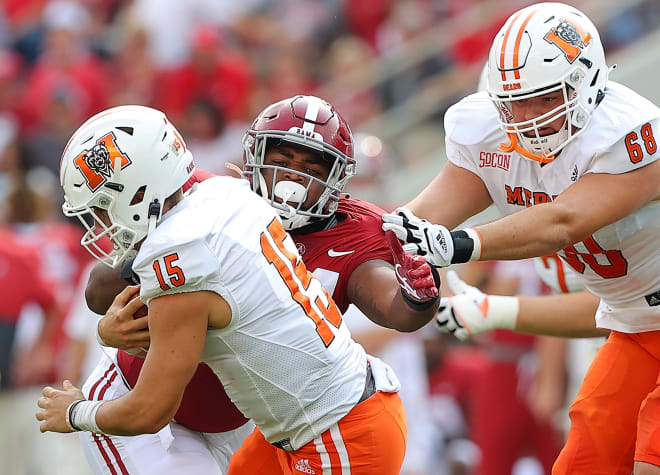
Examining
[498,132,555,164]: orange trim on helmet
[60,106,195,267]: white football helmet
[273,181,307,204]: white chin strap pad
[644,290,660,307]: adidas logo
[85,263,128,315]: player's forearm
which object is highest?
[60,106,195,267]: white football helmet

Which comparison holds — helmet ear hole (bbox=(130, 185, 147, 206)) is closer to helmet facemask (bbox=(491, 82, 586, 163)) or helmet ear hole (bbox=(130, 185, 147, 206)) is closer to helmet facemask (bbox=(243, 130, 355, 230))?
helmet facemask (bbox=(243, 130, 355, 230))

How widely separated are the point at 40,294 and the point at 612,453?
14.3 ft

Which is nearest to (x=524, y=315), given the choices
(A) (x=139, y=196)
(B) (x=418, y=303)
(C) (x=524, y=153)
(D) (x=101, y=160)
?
(C) (x=524, y=153)

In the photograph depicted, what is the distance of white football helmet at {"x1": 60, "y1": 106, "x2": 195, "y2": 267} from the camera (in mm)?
3406

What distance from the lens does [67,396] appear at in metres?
3.62

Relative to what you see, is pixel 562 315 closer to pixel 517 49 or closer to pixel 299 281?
pixel 517 49

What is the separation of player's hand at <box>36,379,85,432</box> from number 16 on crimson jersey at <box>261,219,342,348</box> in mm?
770

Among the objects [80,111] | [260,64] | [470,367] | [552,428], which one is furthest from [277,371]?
[260,64]

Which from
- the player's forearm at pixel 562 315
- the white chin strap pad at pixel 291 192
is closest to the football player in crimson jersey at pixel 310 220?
the white chin strap pad at pixel 291 192

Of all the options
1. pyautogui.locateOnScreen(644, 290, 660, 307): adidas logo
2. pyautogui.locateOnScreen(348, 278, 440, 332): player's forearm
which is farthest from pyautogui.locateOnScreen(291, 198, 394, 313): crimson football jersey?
pyautogui.locateOnScreen(644, 290, 660, 307): adidas logo

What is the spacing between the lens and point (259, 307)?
3.37m

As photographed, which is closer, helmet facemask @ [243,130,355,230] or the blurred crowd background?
helmet facemask @ [243,130,355,230]

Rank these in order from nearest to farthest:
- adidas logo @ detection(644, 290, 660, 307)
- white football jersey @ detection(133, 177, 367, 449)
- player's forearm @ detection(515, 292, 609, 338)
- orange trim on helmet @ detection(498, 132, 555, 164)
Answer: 1. white football jersey @ detection(133, 177, 367, 449)
2. orange trim on helmet @ detection(498, 132, 555, 164)
3. adidas logo @ detection(644, 290, 660, 307)
4. player's forearm @ detection(515, 292, 609, 338)

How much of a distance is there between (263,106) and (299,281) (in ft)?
20.3
